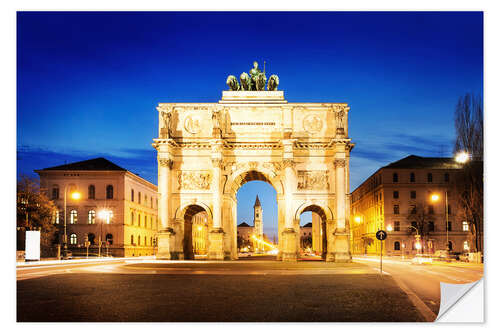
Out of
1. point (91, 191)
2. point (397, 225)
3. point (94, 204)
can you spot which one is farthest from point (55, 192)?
point (397, 225)

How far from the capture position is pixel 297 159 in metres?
41.3

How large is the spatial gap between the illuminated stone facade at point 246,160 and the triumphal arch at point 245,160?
0.25ft

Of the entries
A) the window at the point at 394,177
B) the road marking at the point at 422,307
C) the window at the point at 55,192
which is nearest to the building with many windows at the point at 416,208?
the window at the point at 394,177

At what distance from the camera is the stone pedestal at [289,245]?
38281 millimetres

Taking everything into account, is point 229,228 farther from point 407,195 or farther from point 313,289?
point 407,195

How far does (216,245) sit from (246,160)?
6996 millimetres

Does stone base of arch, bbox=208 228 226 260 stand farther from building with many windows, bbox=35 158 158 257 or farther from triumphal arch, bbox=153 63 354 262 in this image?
building with many windows, bbox=35 158 158 257

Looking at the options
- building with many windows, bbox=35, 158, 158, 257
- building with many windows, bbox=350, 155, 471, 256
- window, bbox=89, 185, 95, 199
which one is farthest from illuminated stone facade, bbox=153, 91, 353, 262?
building with many windows, bbox=350, 155, 471, 256

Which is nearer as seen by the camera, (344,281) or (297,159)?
(344,281)

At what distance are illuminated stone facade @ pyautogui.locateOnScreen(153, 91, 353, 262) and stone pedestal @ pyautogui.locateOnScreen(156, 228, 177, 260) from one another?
22 centimetres

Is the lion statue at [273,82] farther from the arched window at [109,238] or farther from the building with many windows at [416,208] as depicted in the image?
the building with many windows at [416,208]
